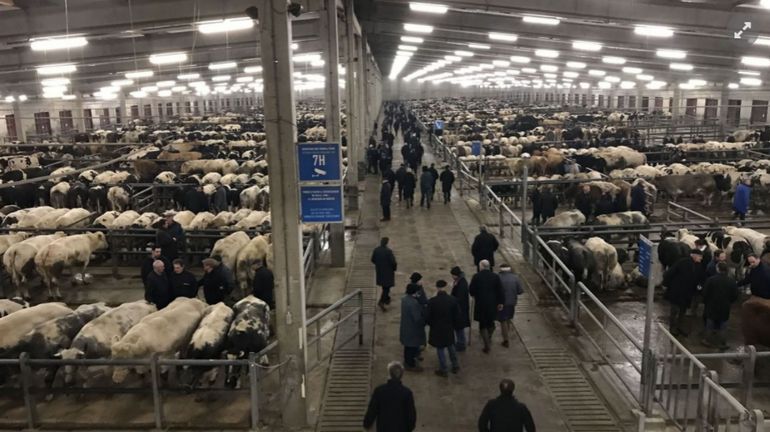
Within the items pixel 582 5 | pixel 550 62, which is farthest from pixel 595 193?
pixel 550 62

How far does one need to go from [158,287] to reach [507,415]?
6.67 metres

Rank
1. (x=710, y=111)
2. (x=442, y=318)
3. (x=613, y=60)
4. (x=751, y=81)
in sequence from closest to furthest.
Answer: (x=442, y=318), (x=613, y=60), (x=751, y=81), (x=710, y=111)

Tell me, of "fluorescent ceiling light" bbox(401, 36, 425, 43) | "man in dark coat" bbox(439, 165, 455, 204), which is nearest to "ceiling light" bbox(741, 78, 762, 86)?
"fluorescent ceiling light" bbox(401, 36, 425, 43)

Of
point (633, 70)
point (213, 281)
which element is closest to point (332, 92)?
point (213, 281)

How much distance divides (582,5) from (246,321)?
15.6 meters

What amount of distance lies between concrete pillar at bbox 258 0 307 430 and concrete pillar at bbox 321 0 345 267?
21.9 feet

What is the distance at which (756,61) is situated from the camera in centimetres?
3081

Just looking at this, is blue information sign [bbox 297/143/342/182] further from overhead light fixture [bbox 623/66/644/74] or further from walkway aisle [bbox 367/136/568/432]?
overhead light fixture [bbox 623/66/644/74]

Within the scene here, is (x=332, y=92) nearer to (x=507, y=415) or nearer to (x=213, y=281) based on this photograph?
(x=213, y=281)

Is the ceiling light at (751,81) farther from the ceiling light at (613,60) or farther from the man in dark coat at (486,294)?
the man in dark coat at (486,294)

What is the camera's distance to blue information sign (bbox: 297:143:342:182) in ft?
27.5

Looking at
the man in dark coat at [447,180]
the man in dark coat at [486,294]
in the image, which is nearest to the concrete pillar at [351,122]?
the man in dark coat at [447,180]

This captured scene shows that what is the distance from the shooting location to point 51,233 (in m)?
15.9

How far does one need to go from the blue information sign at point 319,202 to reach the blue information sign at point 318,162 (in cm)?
14
